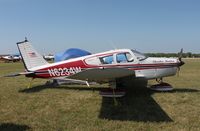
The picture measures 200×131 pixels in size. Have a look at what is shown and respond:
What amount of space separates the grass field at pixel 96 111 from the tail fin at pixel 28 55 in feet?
4.98

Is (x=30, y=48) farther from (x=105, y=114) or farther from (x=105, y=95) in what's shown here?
(x=105, y=114)

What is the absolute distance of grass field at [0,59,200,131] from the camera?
19.3ft

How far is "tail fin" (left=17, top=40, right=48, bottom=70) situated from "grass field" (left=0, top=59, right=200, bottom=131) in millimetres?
1517

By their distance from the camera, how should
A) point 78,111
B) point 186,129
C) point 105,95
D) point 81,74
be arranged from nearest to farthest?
point 186,129 → point 81,74 → point 78,111 → point 105,95

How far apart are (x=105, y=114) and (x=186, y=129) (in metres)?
2.16

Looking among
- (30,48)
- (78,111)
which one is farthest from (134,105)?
(30,48)

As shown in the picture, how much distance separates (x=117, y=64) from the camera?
986 centimetres

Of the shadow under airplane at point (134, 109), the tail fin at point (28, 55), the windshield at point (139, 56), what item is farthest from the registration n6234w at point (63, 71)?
the windshield at point (139, 56)

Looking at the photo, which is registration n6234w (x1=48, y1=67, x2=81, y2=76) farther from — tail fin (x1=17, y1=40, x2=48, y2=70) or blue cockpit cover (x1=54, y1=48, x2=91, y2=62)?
blue cockpit cover (x1=54, y1=48, x2=91, y2=62)

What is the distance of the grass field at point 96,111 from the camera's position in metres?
5.87

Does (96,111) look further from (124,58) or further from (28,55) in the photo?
(28,55)

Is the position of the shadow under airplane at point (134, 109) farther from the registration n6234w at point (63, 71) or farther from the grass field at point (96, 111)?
the registration n6234w at point (63, 71)

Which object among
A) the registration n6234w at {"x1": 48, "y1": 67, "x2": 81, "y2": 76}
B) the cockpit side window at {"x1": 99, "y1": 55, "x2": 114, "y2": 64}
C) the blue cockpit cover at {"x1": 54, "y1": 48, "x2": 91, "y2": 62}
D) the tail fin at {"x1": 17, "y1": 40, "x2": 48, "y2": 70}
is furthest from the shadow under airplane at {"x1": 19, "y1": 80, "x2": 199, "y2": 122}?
the blue cockpit cover at {"x1": 54, "y1": 48, "x2": 91, "y2": 62}

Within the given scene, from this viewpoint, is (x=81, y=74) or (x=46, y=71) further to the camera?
(x=46, y=71)
